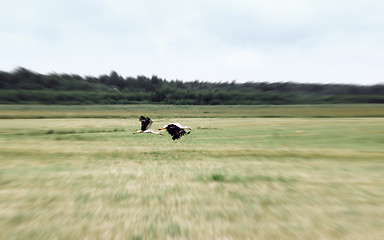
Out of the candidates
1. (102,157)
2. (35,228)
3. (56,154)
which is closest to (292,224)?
(35,228)

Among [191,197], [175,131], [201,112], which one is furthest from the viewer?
[201,112]

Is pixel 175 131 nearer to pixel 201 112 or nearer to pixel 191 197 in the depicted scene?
pixel 191 197

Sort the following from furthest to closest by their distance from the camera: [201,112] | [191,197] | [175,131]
A: 1. [201,112]
2. [175,131]
3. [191,197]

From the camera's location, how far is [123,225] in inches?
151

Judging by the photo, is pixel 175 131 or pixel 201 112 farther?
pixel 201 112

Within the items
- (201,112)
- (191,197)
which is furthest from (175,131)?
(201,112)

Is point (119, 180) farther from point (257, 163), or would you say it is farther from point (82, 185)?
point (257, 163)

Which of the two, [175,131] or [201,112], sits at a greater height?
[175,131]

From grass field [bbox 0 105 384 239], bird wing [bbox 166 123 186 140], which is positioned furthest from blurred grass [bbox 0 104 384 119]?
grass field [bbox 0 105 384 239]

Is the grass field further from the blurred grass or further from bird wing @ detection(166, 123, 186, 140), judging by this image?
the blurred grass

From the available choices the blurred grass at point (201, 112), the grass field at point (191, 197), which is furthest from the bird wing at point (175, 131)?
the blurred grass at point (201, 112)

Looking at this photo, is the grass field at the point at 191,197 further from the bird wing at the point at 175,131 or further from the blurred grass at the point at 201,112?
the blurred grass at the point at 201,112

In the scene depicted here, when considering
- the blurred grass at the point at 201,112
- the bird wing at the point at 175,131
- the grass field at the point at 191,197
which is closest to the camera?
the grass field at the point at 191,197

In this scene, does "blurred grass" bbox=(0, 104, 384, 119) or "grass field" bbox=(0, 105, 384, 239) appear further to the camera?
"blurred grass" bbox=(0, 104, 384, 119)
